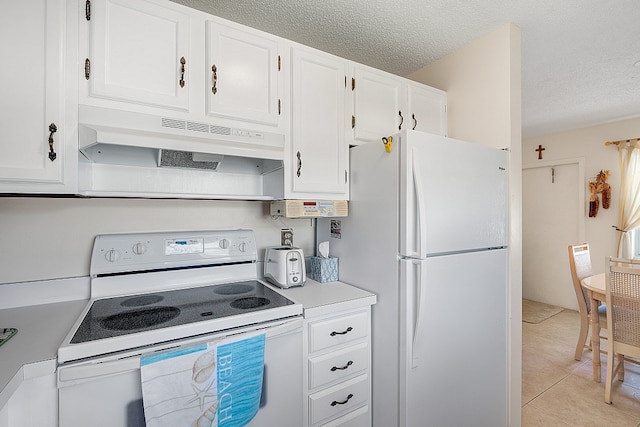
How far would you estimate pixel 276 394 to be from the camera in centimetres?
132

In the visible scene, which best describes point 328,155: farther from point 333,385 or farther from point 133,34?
point 333,385

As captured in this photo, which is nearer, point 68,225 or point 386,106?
point 68,225

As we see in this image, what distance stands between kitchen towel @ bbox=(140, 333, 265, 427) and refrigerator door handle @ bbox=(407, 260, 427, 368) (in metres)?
0.73

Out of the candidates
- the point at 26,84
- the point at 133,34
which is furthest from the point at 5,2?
the point at 133,34

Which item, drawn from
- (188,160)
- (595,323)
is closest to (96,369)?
(188,160)

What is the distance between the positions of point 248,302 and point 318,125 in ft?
3.39

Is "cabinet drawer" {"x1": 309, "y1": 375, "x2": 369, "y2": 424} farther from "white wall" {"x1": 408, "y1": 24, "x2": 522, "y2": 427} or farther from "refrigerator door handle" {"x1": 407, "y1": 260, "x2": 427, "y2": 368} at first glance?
"white wall" {"x1": 408, "y1": 24, "x2": 522, "y2": 427}

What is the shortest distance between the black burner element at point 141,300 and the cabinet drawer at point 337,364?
82 cm

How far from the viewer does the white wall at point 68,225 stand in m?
1.38

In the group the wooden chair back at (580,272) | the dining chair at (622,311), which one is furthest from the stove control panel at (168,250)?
the wooden chair back at (580,272)

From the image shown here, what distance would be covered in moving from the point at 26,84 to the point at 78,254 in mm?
791

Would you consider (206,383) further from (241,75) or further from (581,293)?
(581,293)

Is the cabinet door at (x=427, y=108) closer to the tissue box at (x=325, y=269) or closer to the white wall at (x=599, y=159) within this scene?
the tissue box at (x=325, y=269)

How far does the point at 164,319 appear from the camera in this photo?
3.96ft
